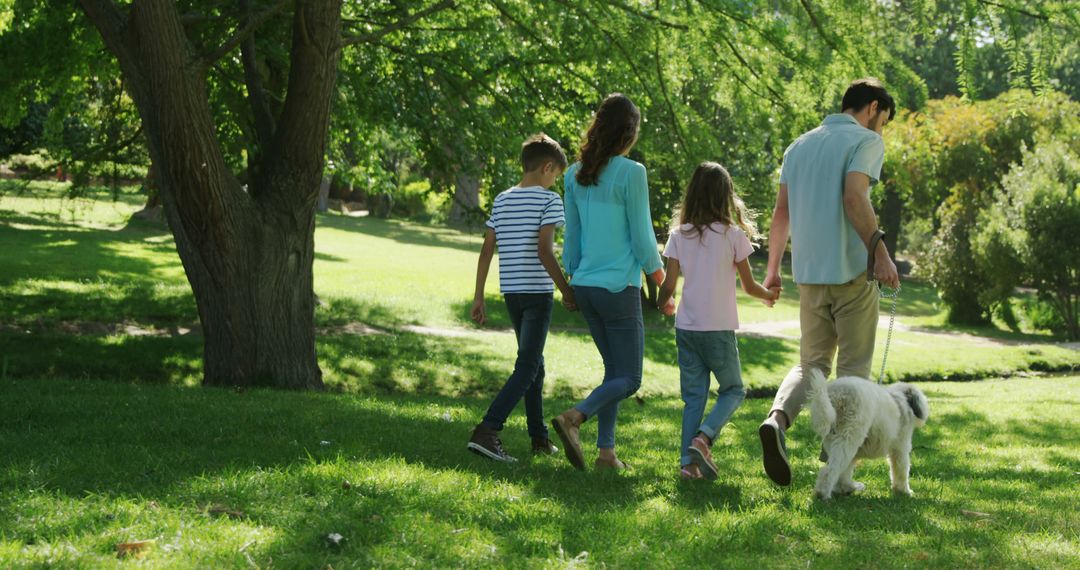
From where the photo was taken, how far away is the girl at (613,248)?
575 cm

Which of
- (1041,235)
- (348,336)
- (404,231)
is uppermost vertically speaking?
(1041,235)

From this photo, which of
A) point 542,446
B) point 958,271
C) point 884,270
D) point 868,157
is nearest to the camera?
point 884,270

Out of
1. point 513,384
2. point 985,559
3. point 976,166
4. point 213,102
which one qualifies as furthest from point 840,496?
point 976,166

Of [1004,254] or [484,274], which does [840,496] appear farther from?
[1004,254]

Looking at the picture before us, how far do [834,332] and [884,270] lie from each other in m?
0.58

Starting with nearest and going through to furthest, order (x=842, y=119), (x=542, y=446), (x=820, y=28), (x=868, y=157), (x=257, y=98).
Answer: (x=868, y=157), (x=842, y=119), (x=542, y=446), (x=820, y=28), (x=257, y=98)

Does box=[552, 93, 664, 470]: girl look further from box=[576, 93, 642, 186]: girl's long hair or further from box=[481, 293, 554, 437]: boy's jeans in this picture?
box=[481, 293, 554, 437]: boy's jeans

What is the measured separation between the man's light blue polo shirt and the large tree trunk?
202 inches

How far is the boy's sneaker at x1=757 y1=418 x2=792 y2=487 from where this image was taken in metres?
5.41

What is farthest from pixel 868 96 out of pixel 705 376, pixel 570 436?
pixel 570 436

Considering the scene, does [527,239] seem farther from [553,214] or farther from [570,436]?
[570,436]

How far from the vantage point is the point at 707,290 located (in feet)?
19.0

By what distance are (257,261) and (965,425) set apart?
6775 mm

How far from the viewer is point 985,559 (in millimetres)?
4211
